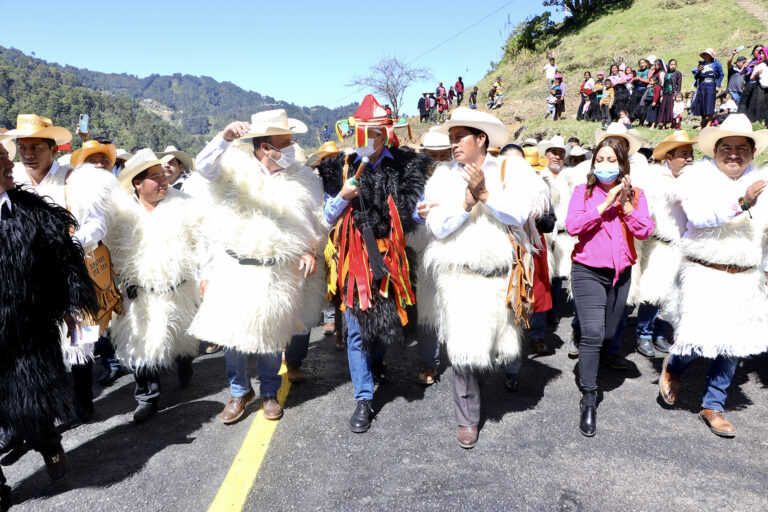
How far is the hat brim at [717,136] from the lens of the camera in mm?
3076

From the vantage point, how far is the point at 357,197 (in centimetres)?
331

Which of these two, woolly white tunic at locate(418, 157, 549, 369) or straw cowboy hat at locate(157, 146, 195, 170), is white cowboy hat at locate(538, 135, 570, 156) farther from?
straw cowboy hat at locate(157, 146, 195, 170)

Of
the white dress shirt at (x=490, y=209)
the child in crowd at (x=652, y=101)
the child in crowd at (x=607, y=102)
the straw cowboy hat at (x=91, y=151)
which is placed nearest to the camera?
the white dress shirt at (x=490, y=209)

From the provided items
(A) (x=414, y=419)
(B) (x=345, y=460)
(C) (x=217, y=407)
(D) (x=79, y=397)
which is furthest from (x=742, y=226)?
(D) (x=79, y=397)

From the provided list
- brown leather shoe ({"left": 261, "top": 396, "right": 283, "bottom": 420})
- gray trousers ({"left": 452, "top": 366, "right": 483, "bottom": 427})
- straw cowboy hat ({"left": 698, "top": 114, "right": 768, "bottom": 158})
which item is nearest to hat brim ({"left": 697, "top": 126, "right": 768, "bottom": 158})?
straw cowboy hat ({"left": 698, "top": 114, "right": 768, "bottom": 158})

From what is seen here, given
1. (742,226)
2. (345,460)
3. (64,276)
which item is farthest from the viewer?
(742,226)

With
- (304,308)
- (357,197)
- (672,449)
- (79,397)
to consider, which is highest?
(357,197)

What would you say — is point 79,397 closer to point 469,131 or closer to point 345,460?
point 345,460

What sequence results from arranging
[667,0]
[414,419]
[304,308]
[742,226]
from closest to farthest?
[742,226]
[414,419]
[304,308]
[667,0]

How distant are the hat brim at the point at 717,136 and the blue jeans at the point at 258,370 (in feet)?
11.2

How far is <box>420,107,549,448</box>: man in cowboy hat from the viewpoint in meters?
2.91

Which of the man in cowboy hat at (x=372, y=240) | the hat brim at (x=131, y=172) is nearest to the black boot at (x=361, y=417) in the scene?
the man in cowboy hat at (x=372, y=240)

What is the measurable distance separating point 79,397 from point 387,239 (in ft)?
8.68

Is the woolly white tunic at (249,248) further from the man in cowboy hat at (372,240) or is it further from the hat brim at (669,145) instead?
the hat brim at (669,145)
